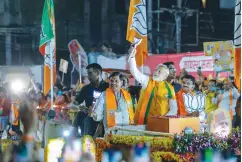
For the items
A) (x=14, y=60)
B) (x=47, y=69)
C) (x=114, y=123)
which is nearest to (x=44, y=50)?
(x=47, y=69)

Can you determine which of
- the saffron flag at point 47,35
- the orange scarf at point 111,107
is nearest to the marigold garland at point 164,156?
the orange scarf at point 111,107

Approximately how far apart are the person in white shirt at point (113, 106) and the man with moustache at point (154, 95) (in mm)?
350

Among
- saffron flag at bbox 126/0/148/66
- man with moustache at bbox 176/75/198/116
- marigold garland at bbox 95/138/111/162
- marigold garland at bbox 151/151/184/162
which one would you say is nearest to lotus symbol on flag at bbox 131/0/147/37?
saffron flag at bbox 126/0/148/66

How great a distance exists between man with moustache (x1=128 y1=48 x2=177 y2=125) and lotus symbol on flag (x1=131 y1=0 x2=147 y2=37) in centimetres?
248

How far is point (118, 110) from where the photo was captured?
9.02m

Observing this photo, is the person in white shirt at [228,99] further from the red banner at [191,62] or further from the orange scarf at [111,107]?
the red banner at [191,62]

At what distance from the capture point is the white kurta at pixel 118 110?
29.5ft

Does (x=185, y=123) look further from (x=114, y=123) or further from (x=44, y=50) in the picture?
(x=44, y=50)

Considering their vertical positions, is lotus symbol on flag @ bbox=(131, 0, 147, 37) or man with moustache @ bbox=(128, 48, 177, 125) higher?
lotus symbol on flag @ bbox=(131, 0, 147, 37)

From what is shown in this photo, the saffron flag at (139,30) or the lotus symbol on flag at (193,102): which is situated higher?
the saffron flag at (139,30)

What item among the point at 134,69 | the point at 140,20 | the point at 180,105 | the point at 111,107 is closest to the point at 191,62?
the point at 140,20

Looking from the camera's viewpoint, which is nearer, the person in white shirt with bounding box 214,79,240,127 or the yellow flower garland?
the yellow flower garland

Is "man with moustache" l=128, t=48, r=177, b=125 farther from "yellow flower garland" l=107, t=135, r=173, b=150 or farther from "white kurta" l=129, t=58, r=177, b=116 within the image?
"yellow flower garland" l=107, t=135, r=173, b=150

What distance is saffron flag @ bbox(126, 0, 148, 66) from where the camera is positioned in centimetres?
1102
